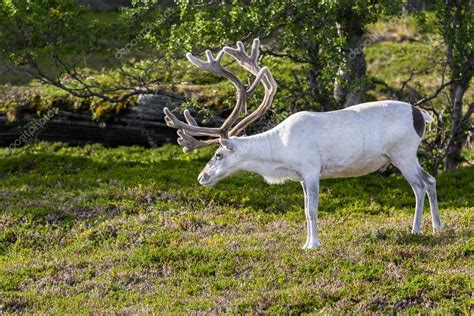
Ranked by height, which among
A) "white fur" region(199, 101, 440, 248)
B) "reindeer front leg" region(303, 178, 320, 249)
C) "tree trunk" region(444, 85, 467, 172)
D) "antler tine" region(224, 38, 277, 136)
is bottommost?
"tree trunk" region(444, 85, 467, 172)

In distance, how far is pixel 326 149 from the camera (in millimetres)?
11992

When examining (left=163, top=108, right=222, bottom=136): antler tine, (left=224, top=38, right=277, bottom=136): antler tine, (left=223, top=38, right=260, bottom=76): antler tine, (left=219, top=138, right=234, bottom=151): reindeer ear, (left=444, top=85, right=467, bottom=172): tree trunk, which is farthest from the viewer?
(left=444, top=85, right=467, bottom=172): tree trunk

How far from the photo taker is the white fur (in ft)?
39.2

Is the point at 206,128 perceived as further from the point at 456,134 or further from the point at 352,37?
the point at 456,134

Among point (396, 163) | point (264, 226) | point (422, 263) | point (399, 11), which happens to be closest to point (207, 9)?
point (399, 11)

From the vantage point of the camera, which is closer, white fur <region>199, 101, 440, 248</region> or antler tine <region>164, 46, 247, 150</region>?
white fur <region>199, 101, 440, 248</region>

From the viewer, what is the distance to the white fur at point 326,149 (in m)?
11.9

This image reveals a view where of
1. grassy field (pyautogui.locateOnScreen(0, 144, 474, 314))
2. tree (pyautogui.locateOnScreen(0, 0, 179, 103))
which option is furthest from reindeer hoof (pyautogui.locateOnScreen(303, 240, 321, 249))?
tree (pyautogui.locateOnScreen(0, 0, 179, 103))

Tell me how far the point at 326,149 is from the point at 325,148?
0.02m

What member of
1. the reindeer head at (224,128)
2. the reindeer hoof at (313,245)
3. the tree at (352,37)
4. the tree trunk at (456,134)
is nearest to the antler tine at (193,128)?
the reindeer head at (224,128)

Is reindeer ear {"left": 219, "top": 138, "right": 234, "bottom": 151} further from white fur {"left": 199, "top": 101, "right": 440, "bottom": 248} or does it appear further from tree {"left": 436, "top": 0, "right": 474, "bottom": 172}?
tree {"left": 436, "top": 0, "right": 474, "bottom": 172}

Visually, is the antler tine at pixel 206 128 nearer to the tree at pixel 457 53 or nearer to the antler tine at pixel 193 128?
the antler tine at pixel 193 128

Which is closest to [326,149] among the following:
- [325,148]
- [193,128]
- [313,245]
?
[325,148]

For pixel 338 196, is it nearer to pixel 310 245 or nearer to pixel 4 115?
pixel 310 245
